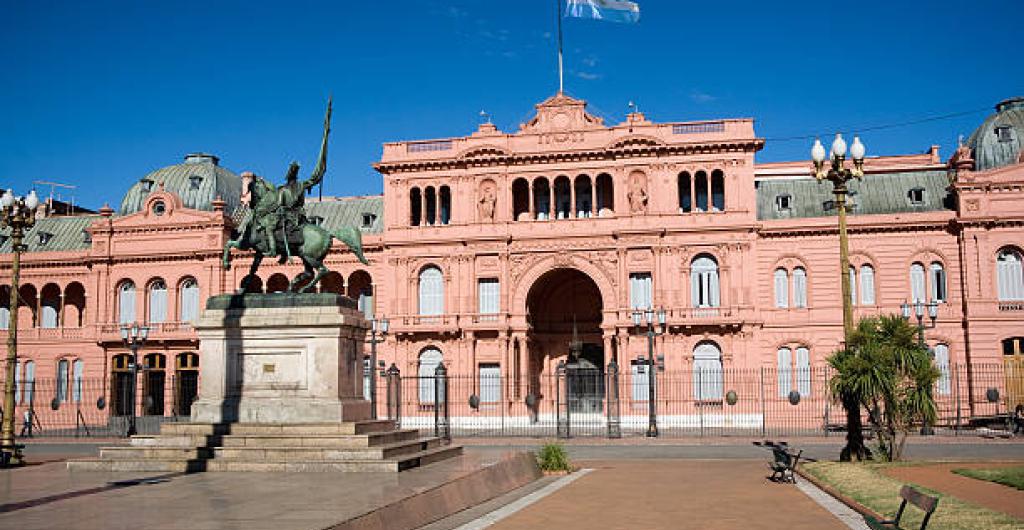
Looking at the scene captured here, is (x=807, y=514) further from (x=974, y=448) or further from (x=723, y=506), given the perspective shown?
(x=974, y=448)

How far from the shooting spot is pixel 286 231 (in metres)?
19.6

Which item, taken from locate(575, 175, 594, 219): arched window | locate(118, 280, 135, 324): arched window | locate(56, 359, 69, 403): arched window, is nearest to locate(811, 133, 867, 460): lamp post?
locate(575, 175, 594, 219): arched window

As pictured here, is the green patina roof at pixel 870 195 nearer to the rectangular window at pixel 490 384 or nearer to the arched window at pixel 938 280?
the arched window at pixel 938 280

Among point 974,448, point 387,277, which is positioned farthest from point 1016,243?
point 387,277

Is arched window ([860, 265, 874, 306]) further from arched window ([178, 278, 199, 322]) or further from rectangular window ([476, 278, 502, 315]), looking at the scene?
arched window ([178, 278, 199, 322])

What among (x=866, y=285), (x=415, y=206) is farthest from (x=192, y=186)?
(x=866, y=285)

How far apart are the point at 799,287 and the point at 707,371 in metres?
6.89

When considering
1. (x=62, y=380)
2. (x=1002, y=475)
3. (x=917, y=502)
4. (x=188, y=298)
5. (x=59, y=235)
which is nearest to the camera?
(x=917, y=502)

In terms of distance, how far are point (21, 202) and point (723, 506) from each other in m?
20.1

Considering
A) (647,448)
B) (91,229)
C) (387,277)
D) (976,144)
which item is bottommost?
(647,448)

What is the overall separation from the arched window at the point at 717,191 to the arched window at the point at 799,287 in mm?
5003

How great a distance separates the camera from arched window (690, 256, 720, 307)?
153ft

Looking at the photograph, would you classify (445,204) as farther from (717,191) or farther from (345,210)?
(717,191)

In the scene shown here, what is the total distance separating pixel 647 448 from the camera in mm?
29891
